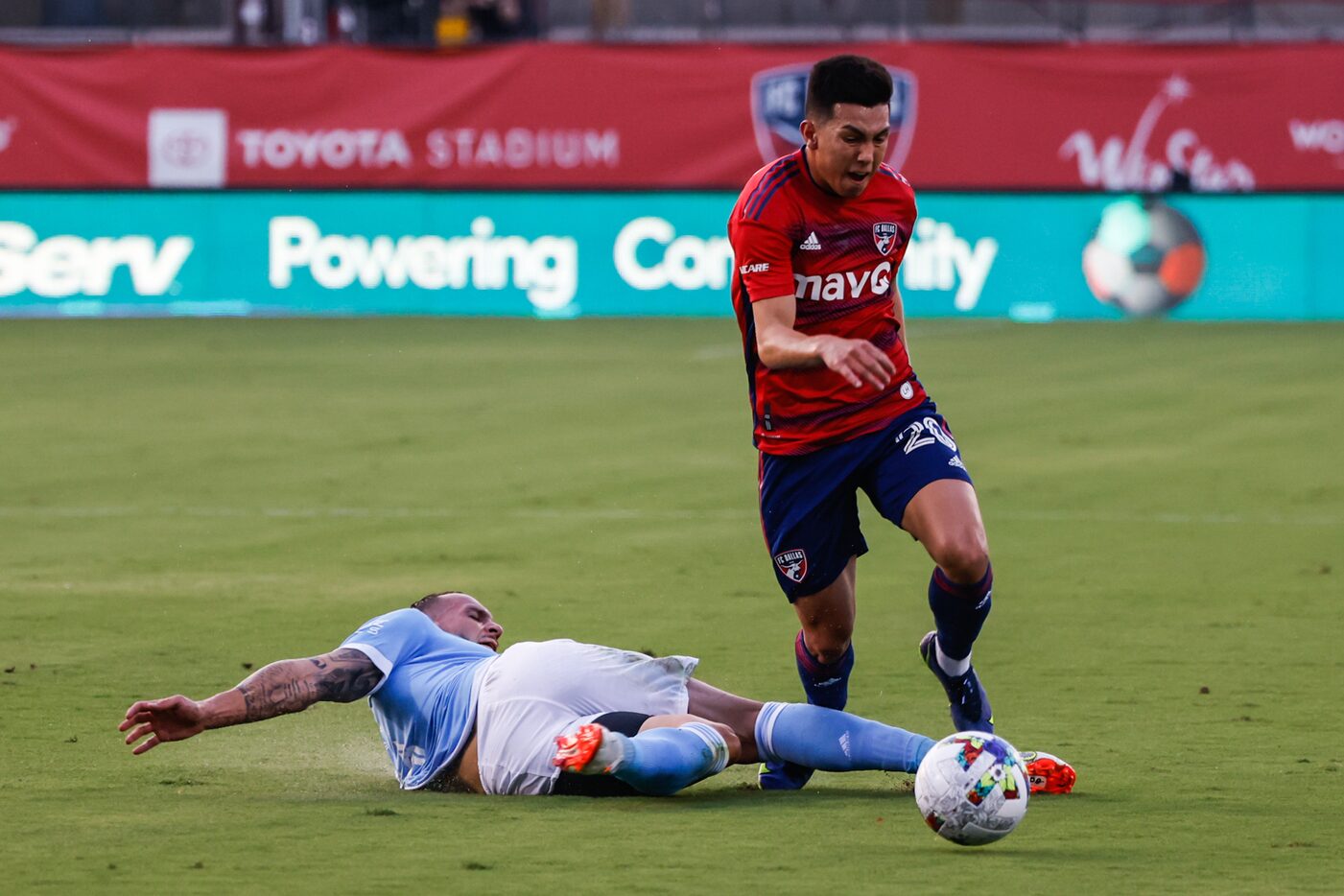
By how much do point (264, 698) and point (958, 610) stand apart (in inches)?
77.7

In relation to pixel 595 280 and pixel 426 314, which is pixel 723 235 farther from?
pixel 426 314

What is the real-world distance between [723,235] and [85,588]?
48.0ft

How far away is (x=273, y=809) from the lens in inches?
242

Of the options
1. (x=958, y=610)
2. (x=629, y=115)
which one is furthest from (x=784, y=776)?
(x=629, y=115)

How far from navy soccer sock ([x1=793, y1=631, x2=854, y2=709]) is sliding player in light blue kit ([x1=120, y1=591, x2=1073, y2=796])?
64 cm

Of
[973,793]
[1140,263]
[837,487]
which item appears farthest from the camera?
[1140,263]

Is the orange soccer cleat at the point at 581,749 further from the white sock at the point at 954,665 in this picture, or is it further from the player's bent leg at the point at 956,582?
the white sock at the point at 954,665

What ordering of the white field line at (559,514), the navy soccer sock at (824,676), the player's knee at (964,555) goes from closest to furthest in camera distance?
the player's knee at (964,555) < the navy soccer sock at (824,676) < the white field line at (559,514)

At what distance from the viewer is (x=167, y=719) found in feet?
19.4

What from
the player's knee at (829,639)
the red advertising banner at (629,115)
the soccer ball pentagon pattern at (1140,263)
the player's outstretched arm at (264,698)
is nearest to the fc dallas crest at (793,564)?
the player's knee at (829,639)

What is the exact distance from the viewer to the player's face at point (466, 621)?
6859mm

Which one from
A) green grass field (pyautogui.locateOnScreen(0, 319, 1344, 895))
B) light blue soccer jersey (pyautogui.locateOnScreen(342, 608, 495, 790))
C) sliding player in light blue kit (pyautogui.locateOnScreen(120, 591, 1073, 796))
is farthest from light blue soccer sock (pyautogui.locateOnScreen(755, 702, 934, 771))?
light blue soccer jersey (pyautogui.locateOnScreen(342, 608, 495, 790))

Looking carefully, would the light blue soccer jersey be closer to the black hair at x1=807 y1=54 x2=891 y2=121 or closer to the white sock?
the white sock

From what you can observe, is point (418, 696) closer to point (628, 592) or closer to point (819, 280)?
point (819, 280)
